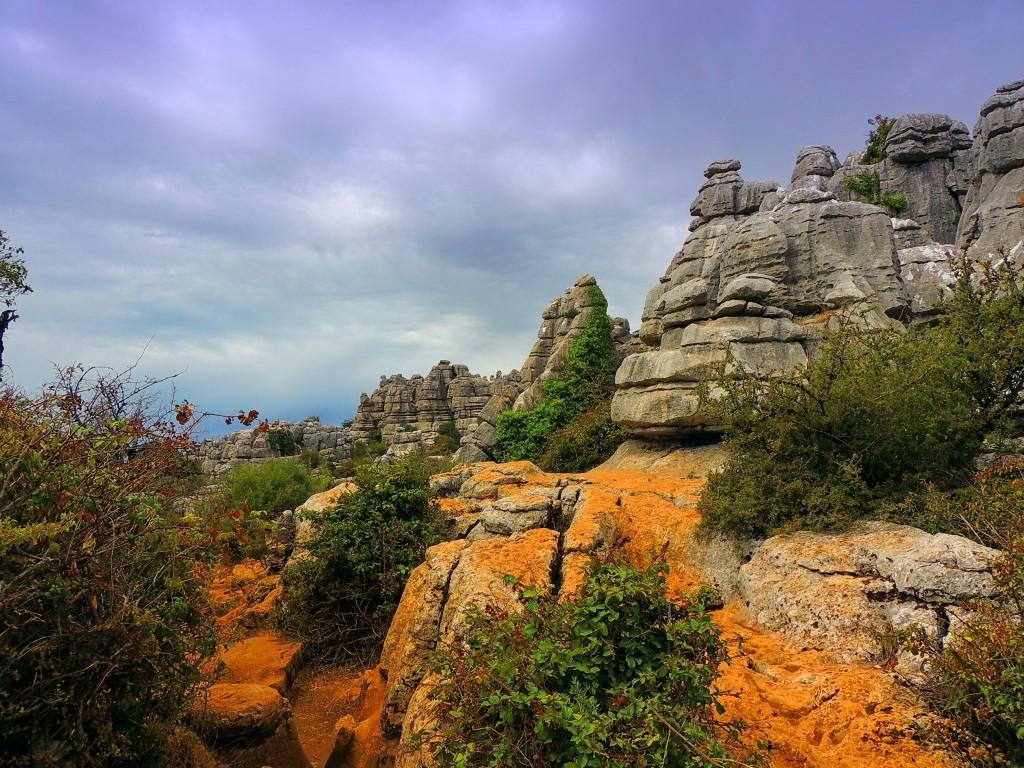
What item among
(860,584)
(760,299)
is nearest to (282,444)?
(760,299)

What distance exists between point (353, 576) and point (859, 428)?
Result: 26.9ft

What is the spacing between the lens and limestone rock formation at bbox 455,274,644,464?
26406 mm

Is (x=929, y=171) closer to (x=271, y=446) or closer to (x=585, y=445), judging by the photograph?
(x=585, y=445)

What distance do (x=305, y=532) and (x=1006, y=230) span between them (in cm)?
3344

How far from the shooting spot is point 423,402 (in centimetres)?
5266

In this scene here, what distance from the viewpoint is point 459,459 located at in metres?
26.4

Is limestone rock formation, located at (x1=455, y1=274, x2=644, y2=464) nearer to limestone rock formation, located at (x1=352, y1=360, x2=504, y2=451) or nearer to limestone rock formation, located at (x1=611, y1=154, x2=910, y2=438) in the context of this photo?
limestone rock formation, located at (x1=611, y1=154, x2=910, y2=438)

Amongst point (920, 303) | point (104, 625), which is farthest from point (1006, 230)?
point (104, 625)

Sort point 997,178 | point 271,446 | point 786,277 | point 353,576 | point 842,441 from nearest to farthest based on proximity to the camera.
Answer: point 842,441 < point 353,576 < point 786,277 < point 997,178 < point 271,446

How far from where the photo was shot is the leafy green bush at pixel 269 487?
52.5 feet

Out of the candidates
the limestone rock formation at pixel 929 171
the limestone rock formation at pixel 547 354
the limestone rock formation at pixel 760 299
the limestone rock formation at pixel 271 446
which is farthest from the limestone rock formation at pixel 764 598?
the limestone rock formation at pixel 271 446

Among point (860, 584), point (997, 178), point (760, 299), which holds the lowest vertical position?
point (860, 584)

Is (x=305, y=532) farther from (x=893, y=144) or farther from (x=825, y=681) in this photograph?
(x=893, y=144)

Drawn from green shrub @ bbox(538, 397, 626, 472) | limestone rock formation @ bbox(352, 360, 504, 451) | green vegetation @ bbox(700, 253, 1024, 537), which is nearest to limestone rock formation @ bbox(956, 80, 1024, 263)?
green shrub @ bbox(538, 397, 626, 472)
